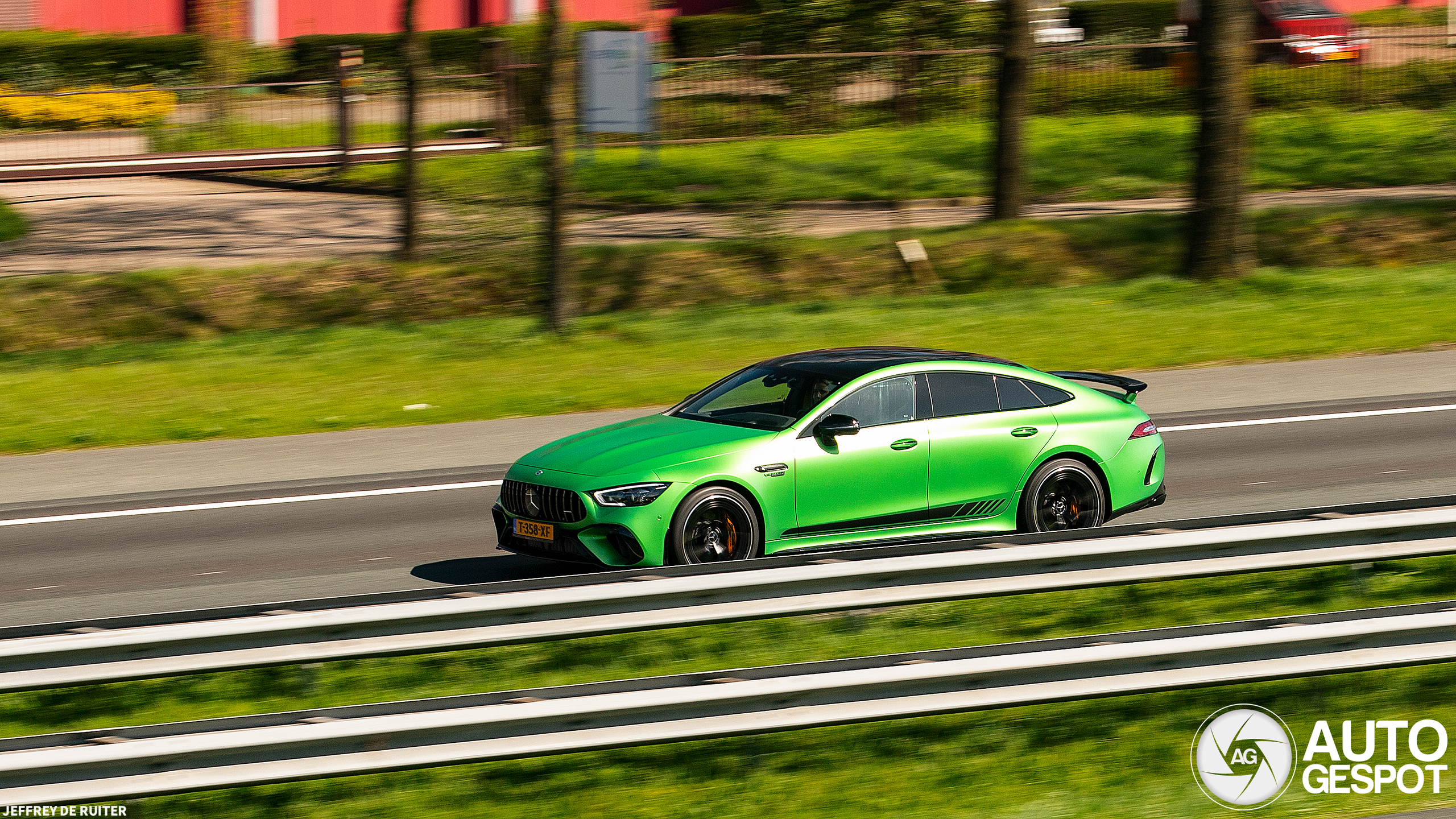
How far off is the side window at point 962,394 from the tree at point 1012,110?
1407 centimetres

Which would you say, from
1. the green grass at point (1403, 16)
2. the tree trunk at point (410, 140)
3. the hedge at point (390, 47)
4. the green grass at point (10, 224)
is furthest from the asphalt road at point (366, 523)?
the green grass at point (1403, 16)

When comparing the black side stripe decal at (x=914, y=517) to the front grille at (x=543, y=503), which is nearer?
the front grille at (x=543, y=503)

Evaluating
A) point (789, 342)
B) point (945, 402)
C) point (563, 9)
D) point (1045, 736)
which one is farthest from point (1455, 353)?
point (1045, 736)

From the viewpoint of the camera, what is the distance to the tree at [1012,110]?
2353 cm

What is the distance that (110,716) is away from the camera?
7.79m

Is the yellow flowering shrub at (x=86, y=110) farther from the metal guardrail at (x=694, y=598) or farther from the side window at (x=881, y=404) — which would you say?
the metal guardrail at (x=694, y=598)

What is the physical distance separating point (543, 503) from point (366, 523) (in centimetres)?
299

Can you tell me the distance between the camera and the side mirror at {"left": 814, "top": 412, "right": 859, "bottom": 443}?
32.1ft

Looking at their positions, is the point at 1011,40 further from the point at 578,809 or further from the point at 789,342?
the point at 578,809

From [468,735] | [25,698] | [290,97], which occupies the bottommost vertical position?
[25,698]

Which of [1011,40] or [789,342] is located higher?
[1011,40]

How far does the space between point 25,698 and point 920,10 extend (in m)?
29.6

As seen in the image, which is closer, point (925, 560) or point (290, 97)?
point (925, 560)

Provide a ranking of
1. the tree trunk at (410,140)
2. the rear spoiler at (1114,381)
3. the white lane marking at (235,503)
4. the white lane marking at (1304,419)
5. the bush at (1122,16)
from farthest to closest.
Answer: the bush at (1122,16), the tree trunk at (410,140), the white lane marking at (1304,419), the white lane marking at (235,503), the rear spoiler at (1114,381)
